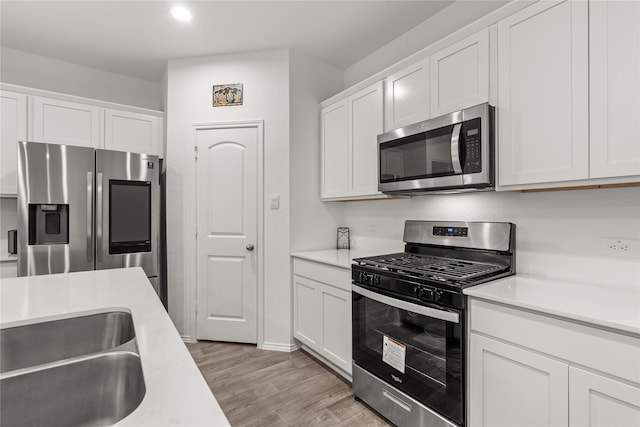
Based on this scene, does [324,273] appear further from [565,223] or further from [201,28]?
[201,28]

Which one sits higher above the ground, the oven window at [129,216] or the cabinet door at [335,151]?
the cabinet door at [335,151]

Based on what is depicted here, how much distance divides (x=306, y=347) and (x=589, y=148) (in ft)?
8.12

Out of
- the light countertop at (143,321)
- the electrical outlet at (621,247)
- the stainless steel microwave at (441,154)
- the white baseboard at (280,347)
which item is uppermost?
the stainless steel microwave at (441,154)

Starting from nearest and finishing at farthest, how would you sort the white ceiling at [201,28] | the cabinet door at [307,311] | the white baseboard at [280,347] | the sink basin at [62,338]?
1. the sink basin at [62,338]
2. the white ceiling at [201,28]
3. the cabinet door at [307,311]
4. the white baseboard at [280,347]

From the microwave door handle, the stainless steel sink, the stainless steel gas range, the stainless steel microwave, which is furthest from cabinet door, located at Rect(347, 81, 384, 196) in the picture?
the stainless steel sink

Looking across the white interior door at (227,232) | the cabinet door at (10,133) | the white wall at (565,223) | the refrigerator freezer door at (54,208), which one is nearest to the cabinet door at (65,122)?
the cabinet door at (10,133)

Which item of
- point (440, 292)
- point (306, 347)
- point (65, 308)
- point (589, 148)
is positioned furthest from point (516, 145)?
point (306, 347)

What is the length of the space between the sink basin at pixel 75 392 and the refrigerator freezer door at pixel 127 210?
2.19 metres

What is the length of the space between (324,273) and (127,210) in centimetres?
185

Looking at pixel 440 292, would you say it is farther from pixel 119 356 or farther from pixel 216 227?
pixel 216 227

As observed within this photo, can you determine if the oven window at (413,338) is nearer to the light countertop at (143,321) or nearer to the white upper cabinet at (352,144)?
the white upper cabinet at (352,144)

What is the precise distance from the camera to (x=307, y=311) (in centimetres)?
272

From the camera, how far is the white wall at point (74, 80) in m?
3.04

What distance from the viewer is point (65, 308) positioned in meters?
1.14
